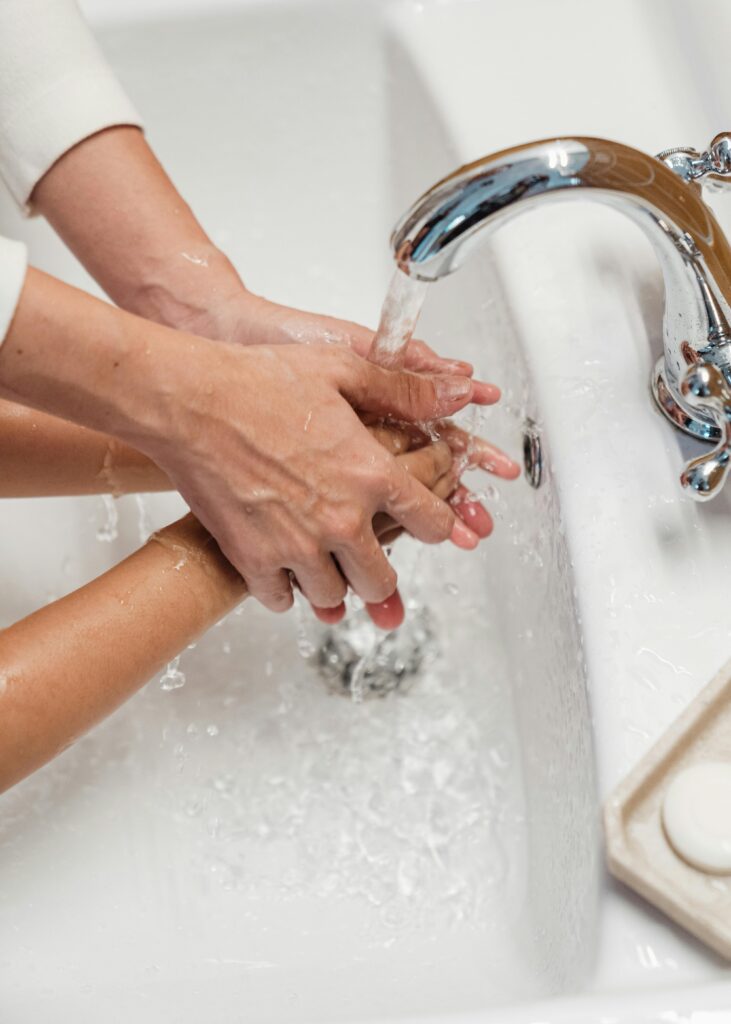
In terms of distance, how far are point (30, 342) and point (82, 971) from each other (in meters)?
0.36

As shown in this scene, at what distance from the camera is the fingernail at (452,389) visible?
71 centimetres

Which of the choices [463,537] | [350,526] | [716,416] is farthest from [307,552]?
[716,416]

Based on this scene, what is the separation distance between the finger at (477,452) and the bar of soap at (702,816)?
0.29m

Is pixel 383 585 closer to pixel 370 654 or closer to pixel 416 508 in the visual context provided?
pixel 416 508

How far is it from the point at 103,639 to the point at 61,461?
0.57ft

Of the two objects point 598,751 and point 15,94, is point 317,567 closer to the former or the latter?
point 598,751

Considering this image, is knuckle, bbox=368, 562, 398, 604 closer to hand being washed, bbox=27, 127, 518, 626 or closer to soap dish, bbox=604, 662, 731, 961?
hand being washed, bbox=27, 127, 518, 626

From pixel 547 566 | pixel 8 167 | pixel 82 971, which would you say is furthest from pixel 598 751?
pixel 8 167

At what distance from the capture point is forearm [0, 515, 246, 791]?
57 centimetres

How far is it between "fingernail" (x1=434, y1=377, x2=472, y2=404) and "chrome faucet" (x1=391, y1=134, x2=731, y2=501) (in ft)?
0.39

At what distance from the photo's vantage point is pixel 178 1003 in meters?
0.62

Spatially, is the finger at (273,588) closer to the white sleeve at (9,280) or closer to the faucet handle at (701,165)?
the white sleeve at (9,280)

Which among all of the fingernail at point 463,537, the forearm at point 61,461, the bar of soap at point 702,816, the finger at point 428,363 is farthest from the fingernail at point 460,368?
the bar of soap at point 702,816

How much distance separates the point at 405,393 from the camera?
0.70 metres
